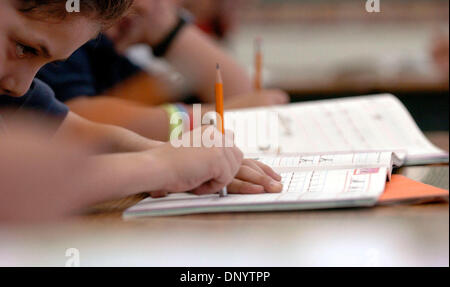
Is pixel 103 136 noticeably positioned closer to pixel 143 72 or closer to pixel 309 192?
pixel 309 192

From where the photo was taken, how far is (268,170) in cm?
58

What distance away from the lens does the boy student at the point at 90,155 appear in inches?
16.5

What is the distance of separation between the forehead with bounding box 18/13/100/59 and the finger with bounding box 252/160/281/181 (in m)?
0.19

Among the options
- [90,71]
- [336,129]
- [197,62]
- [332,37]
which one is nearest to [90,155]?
[336,129]

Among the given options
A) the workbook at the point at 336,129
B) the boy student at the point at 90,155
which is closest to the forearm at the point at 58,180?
the boy student at the point at 90,155

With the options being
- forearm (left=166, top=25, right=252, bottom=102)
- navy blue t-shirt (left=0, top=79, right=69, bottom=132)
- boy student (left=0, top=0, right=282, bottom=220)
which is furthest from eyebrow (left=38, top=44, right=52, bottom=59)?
forearm (left=166, top=25, right=252, bottom=102)

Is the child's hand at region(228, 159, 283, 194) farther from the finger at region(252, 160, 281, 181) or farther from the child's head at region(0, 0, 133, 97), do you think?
the child's head at region(0, 0, 133, 97)

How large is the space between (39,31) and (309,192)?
240 mm

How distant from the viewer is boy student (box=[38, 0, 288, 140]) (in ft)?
2.63

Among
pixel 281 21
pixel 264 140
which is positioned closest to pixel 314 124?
pixel 264 140

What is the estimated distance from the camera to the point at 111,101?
2.87ft

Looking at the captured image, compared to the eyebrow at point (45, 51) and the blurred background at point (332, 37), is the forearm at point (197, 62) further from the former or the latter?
the blurred background at point (332, 37)

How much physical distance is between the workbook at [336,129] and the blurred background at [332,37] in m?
1.34

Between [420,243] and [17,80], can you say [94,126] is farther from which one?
[420,243]
